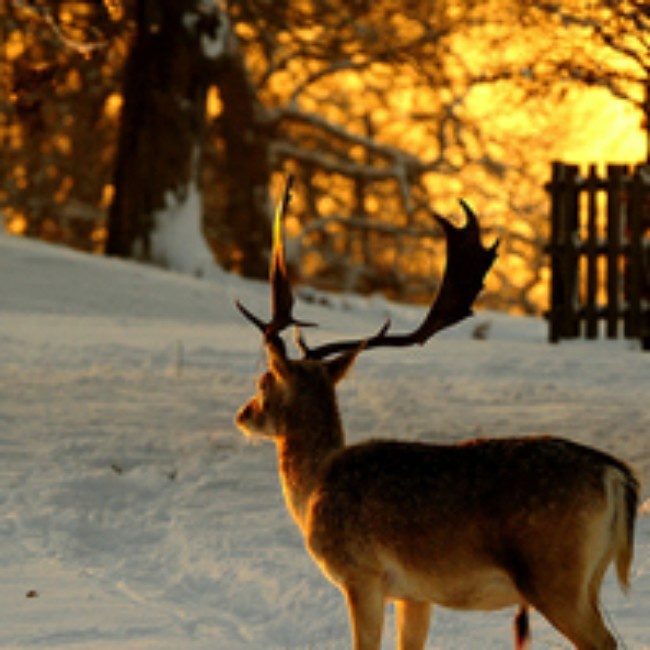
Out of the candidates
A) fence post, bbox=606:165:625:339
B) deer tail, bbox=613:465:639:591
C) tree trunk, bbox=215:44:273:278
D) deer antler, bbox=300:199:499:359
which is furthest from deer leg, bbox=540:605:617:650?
tree trunk, bbox=215:44:273:278

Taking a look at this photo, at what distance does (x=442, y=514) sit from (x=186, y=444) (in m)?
6.46

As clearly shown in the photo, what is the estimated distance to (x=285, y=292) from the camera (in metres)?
6.52

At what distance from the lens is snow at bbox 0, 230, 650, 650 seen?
294 inches

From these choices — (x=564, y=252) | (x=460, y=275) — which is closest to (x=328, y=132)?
(x=564, y=252)

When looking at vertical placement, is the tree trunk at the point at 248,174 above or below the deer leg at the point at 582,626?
above

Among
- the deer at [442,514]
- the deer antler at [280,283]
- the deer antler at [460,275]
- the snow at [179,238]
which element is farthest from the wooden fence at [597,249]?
the deer at [442,514]

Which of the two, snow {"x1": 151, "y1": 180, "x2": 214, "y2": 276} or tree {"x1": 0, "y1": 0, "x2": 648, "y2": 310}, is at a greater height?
tree {"x1": 0, "y1": 0, "x2": 648, "y2": 310}

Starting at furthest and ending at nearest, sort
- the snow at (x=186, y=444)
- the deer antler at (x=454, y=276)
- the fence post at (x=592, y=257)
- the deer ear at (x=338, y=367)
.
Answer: the fence post at (x=592, y=257) < the snow at (x=186, y=444) < the deer antler at (x=454, y=276) < the deer ear at (x=338, y=367)

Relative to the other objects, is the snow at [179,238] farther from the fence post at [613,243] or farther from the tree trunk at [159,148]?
the fence post at [613,243]

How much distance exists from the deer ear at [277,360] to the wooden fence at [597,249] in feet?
46.0

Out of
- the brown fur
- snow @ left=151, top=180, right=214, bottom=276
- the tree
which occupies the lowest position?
the brown fur

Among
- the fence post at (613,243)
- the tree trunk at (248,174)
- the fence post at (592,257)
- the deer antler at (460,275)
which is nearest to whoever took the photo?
the deer antler at (460,275)

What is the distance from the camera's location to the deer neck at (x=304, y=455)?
6086 mm

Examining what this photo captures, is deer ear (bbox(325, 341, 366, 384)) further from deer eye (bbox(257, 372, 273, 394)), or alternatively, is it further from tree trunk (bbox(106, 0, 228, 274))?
tree trunk (bbox(106, 0, 228, 274))
